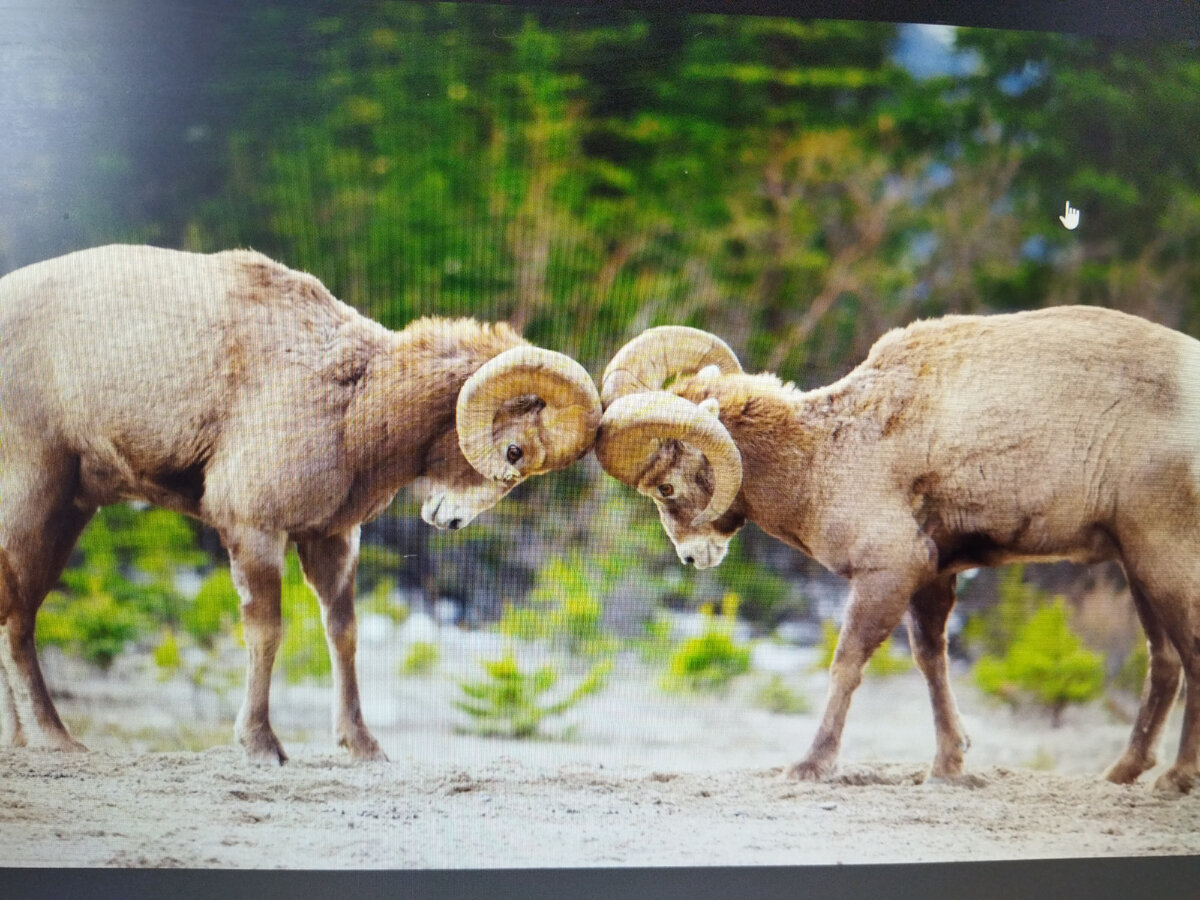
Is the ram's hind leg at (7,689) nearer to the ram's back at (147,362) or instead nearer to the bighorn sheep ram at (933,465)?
the ram's back at (147,362)

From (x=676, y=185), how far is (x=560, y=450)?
0.89 m

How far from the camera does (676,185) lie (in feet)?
12.8

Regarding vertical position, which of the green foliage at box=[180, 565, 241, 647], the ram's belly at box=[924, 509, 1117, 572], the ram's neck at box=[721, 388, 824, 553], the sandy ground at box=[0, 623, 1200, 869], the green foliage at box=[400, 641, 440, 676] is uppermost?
the ram's neck at box=[721, 388, 824, 553]

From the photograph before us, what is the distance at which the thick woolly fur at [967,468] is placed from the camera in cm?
389

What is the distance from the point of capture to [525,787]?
388 cm

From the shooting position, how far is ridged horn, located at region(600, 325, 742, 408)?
3822 millimetres

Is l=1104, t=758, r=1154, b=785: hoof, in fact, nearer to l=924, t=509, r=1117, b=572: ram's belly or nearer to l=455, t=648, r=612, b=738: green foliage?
l=924, t=509, r=1117, b=572: ram's belly

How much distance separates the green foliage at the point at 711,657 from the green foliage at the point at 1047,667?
30.9 inches

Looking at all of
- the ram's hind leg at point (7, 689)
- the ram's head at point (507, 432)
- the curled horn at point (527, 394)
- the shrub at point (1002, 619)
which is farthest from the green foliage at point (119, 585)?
the shrub at point (1002, 619)

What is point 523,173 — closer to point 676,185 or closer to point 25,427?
point 676,185

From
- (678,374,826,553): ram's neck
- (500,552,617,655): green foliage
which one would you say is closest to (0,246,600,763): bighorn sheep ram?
(500,552,617,655): green foliage

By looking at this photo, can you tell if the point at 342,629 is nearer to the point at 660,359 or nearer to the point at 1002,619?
the point at 660,359

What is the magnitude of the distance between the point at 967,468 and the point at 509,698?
1.54 meters

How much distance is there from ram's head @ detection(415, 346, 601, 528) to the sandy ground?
418mm
